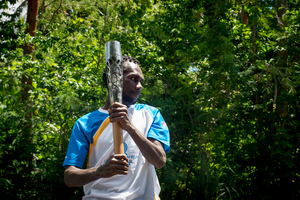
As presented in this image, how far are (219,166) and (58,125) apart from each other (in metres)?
2.96

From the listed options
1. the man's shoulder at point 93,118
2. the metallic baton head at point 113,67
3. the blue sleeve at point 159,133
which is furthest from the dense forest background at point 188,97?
the metallic baton head at point 113,67

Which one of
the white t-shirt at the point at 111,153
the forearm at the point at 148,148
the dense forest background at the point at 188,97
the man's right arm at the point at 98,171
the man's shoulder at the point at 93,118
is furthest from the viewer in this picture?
the dense forest background at the point at 188,97

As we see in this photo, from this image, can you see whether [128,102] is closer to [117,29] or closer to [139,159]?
[139,159]

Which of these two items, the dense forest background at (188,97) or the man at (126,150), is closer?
the man at (126,150)

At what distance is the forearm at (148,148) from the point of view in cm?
175

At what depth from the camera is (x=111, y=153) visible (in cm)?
196

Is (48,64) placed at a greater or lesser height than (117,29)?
lesser

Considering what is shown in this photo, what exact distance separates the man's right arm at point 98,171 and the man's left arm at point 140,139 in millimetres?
156

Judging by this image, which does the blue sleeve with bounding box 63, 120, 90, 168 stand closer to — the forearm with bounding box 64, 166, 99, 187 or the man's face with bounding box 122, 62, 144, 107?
the forearm with bounding box 64, 166, 99, 187

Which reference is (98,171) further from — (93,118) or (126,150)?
(93,118)

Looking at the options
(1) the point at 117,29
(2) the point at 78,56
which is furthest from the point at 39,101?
(1) the point at 117,29

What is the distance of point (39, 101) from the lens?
17.9 ft

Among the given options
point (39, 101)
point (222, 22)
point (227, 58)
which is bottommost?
point (39, 101)

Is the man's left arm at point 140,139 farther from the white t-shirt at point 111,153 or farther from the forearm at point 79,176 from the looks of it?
the forearm at point 79,176
